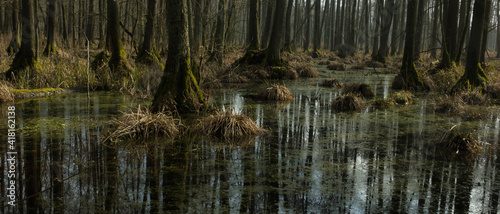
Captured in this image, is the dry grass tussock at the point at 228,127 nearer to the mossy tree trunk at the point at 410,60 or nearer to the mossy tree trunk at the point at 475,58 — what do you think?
the mossy tree trunk at the point at 475,58

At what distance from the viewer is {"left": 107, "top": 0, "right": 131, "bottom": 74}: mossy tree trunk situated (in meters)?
12.5

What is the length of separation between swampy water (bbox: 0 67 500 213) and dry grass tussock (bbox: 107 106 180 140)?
29 centimetres

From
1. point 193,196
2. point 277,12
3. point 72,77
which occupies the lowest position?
point 193,196

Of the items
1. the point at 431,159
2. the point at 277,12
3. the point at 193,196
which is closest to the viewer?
the point at 193,196

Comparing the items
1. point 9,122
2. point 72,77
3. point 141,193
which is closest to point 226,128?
point 141,193

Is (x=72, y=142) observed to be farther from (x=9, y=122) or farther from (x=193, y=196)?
(x=193, y=196)

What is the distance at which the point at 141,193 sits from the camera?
3973mm

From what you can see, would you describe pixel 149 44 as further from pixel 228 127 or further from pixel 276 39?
pixel 228 127

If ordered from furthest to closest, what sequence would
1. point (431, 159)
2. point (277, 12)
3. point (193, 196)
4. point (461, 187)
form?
point (277, 12)
point (431, 159)
point (461, 187)
point (193, 196)

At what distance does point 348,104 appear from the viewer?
378 inches

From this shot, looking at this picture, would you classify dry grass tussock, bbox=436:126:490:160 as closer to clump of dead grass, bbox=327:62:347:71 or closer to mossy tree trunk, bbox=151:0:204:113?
mossy tree trunk, bbox=151:0:204:113

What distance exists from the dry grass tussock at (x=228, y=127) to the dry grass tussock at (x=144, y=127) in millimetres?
514

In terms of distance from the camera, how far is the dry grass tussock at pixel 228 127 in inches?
259

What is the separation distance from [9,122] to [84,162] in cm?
293
